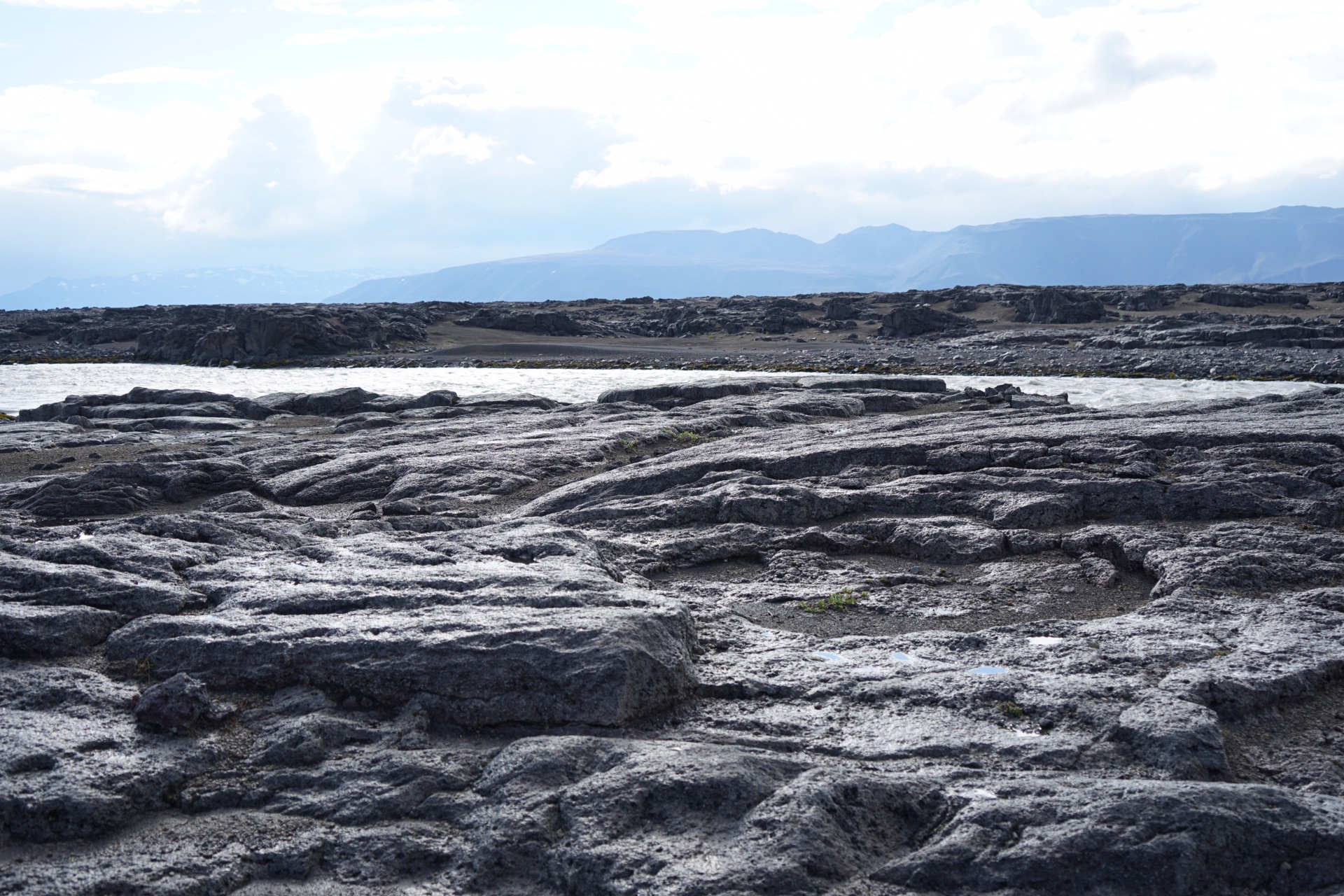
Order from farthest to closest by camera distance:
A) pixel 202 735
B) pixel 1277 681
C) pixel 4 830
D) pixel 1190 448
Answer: pixel 1190 448, pixel 1277 681, pixel 202 735, pixel 4 830

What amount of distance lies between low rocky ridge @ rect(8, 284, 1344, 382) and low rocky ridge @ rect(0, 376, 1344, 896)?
39325 mm

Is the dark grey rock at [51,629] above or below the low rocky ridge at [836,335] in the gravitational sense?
below

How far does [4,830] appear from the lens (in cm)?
653

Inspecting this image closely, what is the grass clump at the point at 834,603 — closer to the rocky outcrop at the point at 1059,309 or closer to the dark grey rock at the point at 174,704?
the dark grey rock at the point at 174,704

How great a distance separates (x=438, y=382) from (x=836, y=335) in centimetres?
3759

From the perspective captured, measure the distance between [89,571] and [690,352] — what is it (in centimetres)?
6315

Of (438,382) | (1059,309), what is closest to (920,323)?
(1059,309)

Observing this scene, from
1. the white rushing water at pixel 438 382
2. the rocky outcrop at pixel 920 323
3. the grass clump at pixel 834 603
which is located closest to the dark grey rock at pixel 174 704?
the grass clump at pixel 834 603

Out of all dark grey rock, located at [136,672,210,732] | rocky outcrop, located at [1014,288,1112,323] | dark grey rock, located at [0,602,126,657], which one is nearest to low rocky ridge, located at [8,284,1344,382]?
rocky outcrop, located at [1014,288,1112,323]

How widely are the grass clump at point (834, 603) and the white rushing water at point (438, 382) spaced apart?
29042mm

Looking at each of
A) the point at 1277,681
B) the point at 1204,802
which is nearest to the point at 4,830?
the point at 1204,802

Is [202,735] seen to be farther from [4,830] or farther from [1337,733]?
[1337,733]

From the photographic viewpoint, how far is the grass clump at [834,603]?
37.5ft

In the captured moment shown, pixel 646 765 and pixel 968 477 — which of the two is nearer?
pixel 646 765
